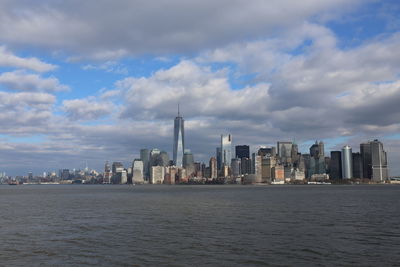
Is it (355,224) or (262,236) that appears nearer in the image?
(262,236)

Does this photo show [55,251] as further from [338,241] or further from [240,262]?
[338,241]

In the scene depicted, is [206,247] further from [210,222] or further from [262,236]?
[210,222]

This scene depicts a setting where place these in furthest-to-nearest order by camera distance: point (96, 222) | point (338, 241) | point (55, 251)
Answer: point (96, 222) < point (338, 241) < point (55, 251)

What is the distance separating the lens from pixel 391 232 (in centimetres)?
5722

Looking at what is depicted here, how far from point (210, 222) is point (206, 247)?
24.5 meters

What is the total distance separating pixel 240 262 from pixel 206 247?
8.24 m

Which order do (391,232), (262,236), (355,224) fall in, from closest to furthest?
(262,236), (391,232), (355,224)

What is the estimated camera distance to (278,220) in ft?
240

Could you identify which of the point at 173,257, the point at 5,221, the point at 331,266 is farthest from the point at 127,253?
the point at 5,221

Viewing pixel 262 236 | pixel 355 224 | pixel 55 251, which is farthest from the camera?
pixel 355 224

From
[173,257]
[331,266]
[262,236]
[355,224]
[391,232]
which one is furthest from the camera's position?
[355,224]

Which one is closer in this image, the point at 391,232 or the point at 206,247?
the point at 206,247

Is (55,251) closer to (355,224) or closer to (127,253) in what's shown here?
(127,253)

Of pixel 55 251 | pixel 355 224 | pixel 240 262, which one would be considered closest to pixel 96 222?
pixel 55 251
